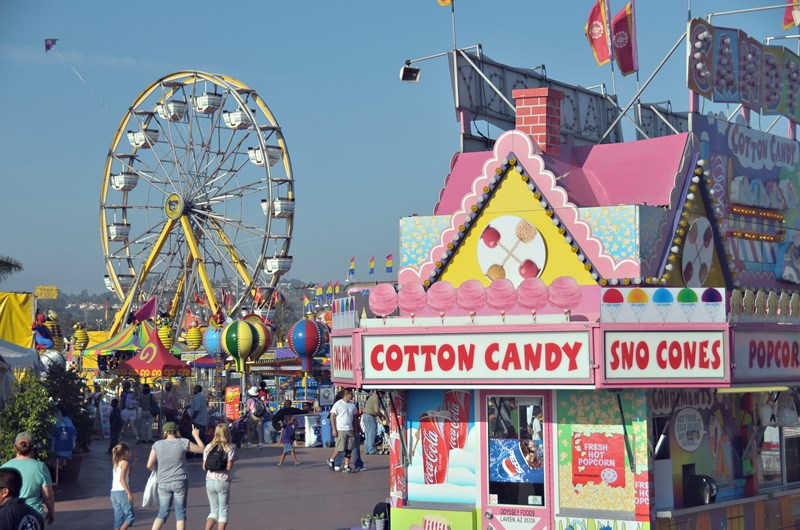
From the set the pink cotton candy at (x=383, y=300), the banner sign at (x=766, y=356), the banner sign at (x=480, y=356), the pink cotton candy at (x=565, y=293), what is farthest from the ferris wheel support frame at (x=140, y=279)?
the pink cotton candy at (x=565, y=293)

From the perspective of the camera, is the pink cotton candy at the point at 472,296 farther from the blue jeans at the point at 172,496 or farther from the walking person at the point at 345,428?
the walking person at the point at 345,428

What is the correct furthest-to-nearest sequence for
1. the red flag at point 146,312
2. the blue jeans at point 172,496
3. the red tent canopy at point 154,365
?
the red flag at point 146,312
the red tent canopy at point 154,365
the blue jeans at point 172,496

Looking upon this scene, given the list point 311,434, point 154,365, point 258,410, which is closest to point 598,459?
point 311,434

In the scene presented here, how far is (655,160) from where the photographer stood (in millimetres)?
13414

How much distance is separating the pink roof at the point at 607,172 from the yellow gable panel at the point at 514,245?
458 millimetres

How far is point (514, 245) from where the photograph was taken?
12.8 m

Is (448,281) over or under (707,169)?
under

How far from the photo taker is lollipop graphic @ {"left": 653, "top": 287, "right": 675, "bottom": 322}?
1136 cm

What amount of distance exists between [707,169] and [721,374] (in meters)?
3.31

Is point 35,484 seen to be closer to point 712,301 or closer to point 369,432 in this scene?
point 712,301

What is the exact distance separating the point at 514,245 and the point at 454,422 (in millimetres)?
2159

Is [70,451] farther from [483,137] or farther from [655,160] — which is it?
[655,160]

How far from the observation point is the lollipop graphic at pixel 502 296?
38.7 ft

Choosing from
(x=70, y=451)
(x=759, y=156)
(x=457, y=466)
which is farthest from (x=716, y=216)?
(x=70, y=451)
